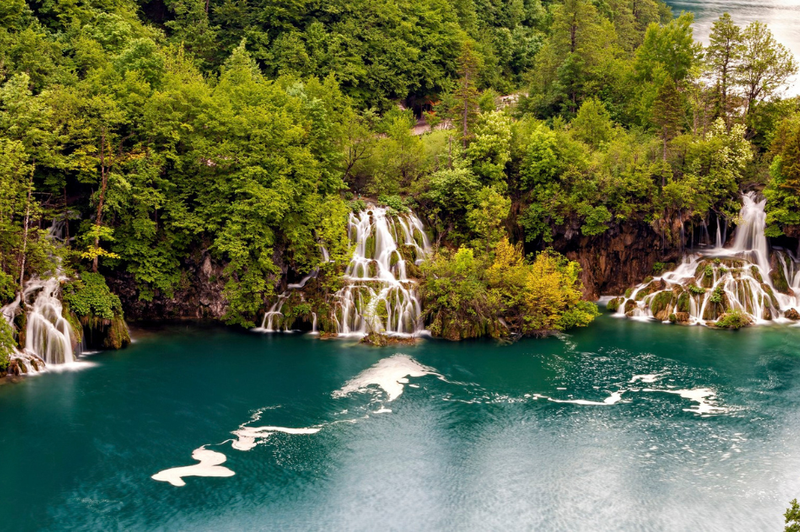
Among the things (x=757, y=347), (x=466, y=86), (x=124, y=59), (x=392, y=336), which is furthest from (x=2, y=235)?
(x=757, y=347)

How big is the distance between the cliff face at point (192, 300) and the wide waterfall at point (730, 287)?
28.6 metres

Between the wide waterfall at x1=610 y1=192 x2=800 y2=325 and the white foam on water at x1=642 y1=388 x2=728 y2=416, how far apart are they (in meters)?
13.3

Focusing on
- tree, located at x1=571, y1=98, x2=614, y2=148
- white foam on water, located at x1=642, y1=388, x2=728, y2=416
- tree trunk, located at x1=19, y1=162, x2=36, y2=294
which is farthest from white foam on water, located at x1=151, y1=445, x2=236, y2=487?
tree, located at x1=571, y1=98, x2=614, y2=148

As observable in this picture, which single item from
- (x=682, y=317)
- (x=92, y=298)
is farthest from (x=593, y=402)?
(x=92, y=298)

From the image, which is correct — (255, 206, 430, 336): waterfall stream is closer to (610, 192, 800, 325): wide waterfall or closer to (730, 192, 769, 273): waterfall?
(610, 192, 800, 325): wide waterfall

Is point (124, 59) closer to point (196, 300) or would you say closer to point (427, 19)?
point (196, 300)

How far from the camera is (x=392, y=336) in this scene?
4756 cm

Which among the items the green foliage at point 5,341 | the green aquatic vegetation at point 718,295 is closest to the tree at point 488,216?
the green aquatic vegetation at point 718,295

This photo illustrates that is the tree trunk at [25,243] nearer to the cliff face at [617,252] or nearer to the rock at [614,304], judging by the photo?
the cliff face at [617,252]

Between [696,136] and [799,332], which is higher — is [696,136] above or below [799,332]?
above

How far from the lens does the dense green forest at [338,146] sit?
46.3 m

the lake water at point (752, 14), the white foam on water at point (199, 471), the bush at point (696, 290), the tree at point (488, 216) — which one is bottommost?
the white foam on water at point (199, 471)

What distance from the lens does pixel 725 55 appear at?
217 ft

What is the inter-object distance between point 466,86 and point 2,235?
34.3m
